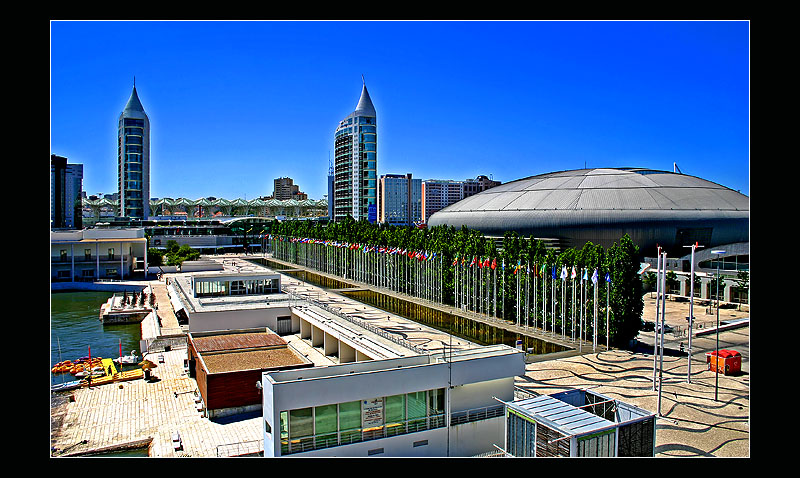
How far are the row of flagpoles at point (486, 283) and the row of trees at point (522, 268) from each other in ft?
0.31

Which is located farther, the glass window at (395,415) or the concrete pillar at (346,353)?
the concrete pillar at (346,353)

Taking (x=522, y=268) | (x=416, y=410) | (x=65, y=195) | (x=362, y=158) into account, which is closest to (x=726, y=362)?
(x=522, y=268)

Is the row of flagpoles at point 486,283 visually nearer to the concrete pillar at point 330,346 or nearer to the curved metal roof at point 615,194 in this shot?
the concrete pillar at point 330,346

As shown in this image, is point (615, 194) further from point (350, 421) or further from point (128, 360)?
point (350, 421)

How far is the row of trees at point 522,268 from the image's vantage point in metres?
33.2

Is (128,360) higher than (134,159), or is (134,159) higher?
(134,159)

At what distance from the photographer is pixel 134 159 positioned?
135 m

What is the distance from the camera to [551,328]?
3800cm

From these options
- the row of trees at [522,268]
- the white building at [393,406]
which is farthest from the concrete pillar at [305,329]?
the white building at [393,406]

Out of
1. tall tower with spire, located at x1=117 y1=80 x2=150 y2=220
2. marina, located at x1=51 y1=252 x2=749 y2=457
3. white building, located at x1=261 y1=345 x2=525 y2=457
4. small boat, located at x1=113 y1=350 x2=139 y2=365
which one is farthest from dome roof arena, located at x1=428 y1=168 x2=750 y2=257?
tall tower with spire, located at x1=117 y1=80 x2=150 y2=220

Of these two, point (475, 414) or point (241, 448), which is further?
point (241, 448)

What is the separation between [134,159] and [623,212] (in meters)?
114

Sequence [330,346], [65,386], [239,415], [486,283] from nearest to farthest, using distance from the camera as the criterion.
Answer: [239,415]
[65,386]
[330,346]
[486,283]

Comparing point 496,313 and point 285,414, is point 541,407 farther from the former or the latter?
point 496,313
